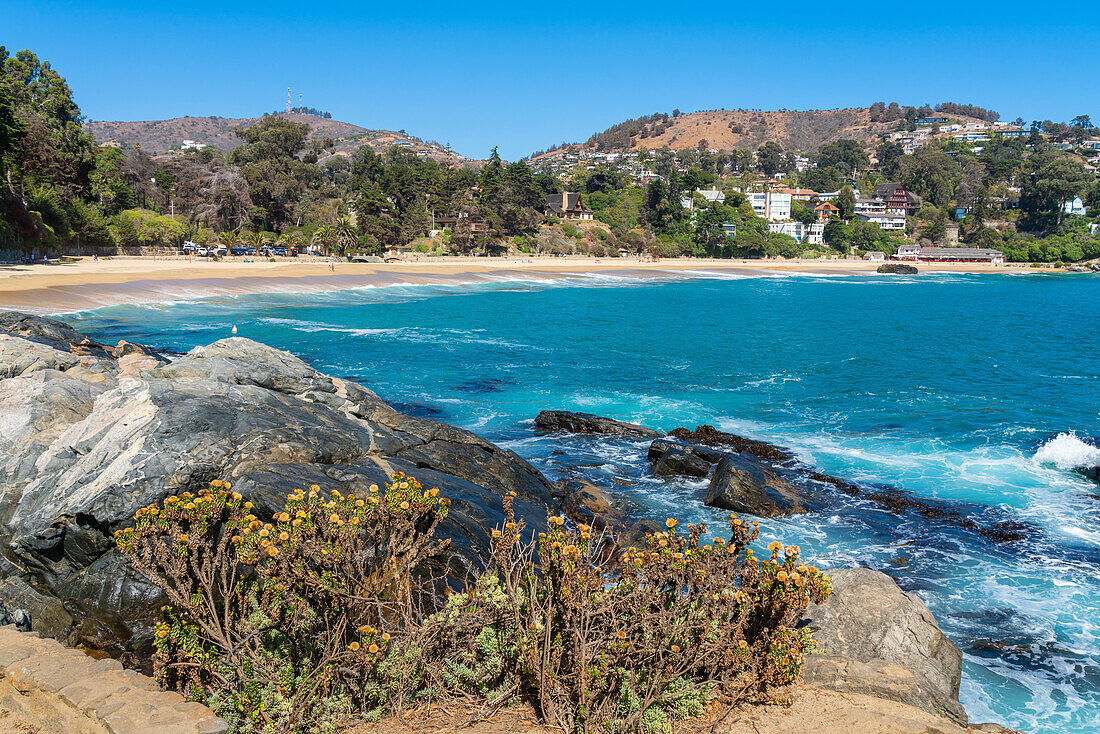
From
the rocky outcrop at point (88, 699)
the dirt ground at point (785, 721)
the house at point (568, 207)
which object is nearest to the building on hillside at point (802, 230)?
the house at point (568, 207)

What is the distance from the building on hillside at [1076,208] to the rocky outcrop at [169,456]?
15669 cm

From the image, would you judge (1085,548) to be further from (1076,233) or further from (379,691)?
(1076,233)

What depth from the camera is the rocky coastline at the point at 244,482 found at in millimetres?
7336

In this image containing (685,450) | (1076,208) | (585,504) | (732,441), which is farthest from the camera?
(1076,208)

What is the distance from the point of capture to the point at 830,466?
1689 centimetres

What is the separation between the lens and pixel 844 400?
24.7 metres

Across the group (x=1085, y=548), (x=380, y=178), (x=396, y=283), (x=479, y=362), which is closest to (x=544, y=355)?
(x=479, y=362)

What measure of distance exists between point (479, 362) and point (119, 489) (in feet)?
74.5

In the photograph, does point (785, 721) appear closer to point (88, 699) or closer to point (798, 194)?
point (88, 699)

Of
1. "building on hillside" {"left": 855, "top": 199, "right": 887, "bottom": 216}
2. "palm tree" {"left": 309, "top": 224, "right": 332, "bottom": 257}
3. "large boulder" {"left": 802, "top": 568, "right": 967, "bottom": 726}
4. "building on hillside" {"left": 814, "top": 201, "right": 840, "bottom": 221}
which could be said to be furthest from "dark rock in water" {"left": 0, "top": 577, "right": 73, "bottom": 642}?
"building on hillside" {"left": 855, "top": 199, "right": 887, "bottom": 216}

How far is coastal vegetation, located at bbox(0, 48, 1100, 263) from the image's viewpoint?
57.7 m

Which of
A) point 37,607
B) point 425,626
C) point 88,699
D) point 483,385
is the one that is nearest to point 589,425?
point 483,385

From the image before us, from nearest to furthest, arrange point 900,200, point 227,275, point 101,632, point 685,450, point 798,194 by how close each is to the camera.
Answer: point 101,632 → point 685,450 → point 227,275 → point 900,200 → point 798,194

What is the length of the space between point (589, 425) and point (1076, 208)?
157 meters
